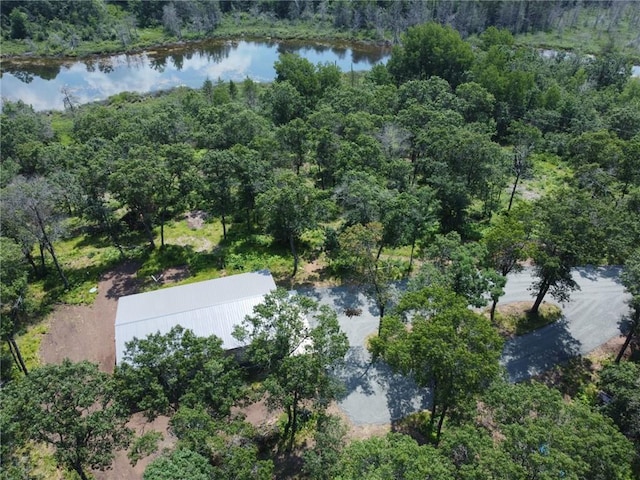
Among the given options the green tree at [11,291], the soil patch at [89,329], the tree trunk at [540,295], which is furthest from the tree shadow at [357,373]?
the green tree at [11,291]

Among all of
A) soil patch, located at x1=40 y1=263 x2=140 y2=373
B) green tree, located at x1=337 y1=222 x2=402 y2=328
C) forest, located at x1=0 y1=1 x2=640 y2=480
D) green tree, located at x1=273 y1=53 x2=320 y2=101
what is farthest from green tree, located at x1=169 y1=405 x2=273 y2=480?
green tree, located at x1=273 y1=53 x2=320 y2=101

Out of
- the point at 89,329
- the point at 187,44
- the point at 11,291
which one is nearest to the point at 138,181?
the point at 89,329

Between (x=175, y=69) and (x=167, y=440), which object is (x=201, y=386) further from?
Answer: (x=175, y=69)

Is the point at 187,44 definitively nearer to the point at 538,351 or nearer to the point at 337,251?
the point at 337,251

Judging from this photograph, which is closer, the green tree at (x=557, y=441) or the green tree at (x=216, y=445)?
the green tree at (x=557, y=441)

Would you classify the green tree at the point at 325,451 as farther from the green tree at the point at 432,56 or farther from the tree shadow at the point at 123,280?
the green tree at the point at 432,56
